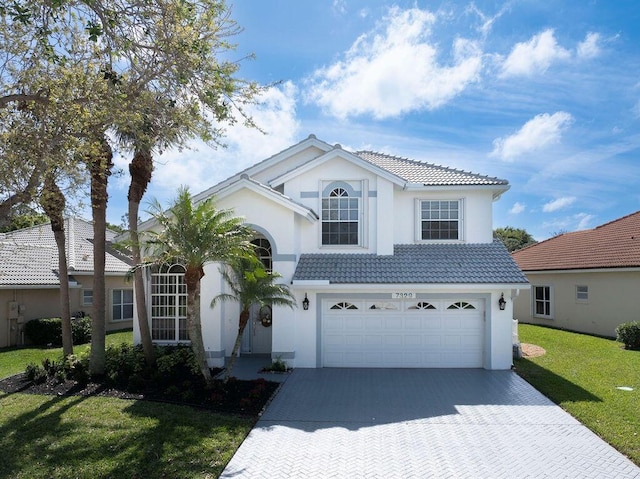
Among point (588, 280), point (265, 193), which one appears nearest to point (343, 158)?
point (265, 193)

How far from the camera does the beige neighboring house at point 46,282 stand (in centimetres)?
1930

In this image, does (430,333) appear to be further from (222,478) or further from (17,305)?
(17,305)

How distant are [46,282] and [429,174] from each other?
17140mm

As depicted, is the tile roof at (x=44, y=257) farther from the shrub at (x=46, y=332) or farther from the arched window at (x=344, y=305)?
the arched window at (x=344, y=305)

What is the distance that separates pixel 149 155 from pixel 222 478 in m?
9.25

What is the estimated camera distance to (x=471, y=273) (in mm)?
14234

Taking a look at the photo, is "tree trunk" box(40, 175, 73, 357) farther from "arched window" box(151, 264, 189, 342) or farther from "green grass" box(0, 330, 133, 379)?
"arched window" box(151, 264, 189, 342)

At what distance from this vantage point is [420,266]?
14750 mm

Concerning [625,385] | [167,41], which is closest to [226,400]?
[167,41]

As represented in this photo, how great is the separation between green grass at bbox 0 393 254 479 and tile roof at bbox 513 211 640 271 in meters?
19.4

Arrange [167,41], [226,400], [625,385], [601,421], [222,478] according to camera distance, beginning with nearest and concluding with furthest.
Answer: [222,478], [167,41], [601,421], [226,400], [625,385]

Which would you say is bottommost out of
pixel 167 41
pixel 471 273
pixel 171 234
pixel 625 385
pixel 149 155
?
pixel 625 385

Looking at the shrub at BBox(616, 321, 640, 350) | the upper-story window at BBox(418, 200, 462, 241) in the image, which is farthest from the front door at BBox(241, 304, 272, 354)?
the shrub at BBox(616, 321, 640, 350)

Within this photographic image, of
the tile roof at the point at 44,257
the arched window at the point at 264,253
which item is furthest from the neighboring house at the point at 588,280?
the tile roof at the point at 44,257
